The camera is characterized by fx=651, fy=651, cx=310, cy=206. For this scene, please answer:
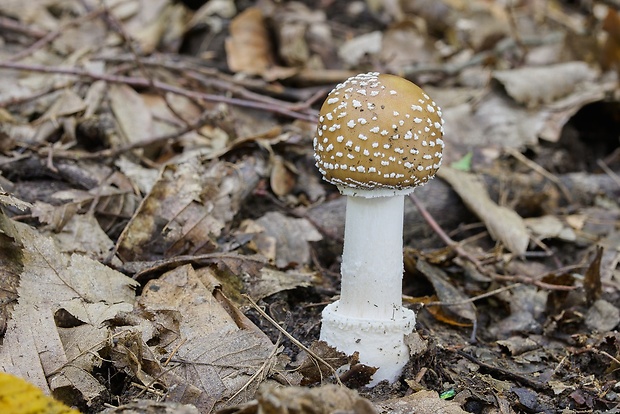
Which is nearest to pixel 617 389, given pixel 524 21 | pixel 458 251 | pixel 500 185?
pixel 458 251

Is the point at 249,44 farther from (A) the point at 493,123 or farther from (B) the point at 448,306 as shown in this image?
(B) the point at 448,306

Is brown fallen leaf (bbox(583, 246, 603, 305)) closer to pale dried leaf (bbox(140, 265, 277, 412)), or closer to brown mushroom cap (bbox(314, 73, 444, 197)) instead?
brown mushroom cap (bbox(314, 73, 444, 197))

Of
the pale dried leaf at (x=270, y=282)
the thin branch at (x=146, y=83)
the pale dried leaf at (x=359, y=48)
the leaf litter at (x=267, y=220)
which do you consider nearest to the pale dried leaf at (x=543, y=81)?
the leaf litter at (x=267, y=220)

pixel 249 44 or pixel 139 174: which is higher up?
pixel 249 44

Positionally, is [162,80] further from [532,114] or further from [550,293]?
[550,293]

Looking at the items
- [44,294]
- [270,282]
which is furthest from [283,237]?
[44,294]

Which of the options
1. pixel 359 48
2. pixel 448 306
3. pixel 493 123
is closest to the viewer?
pixel 448 306
